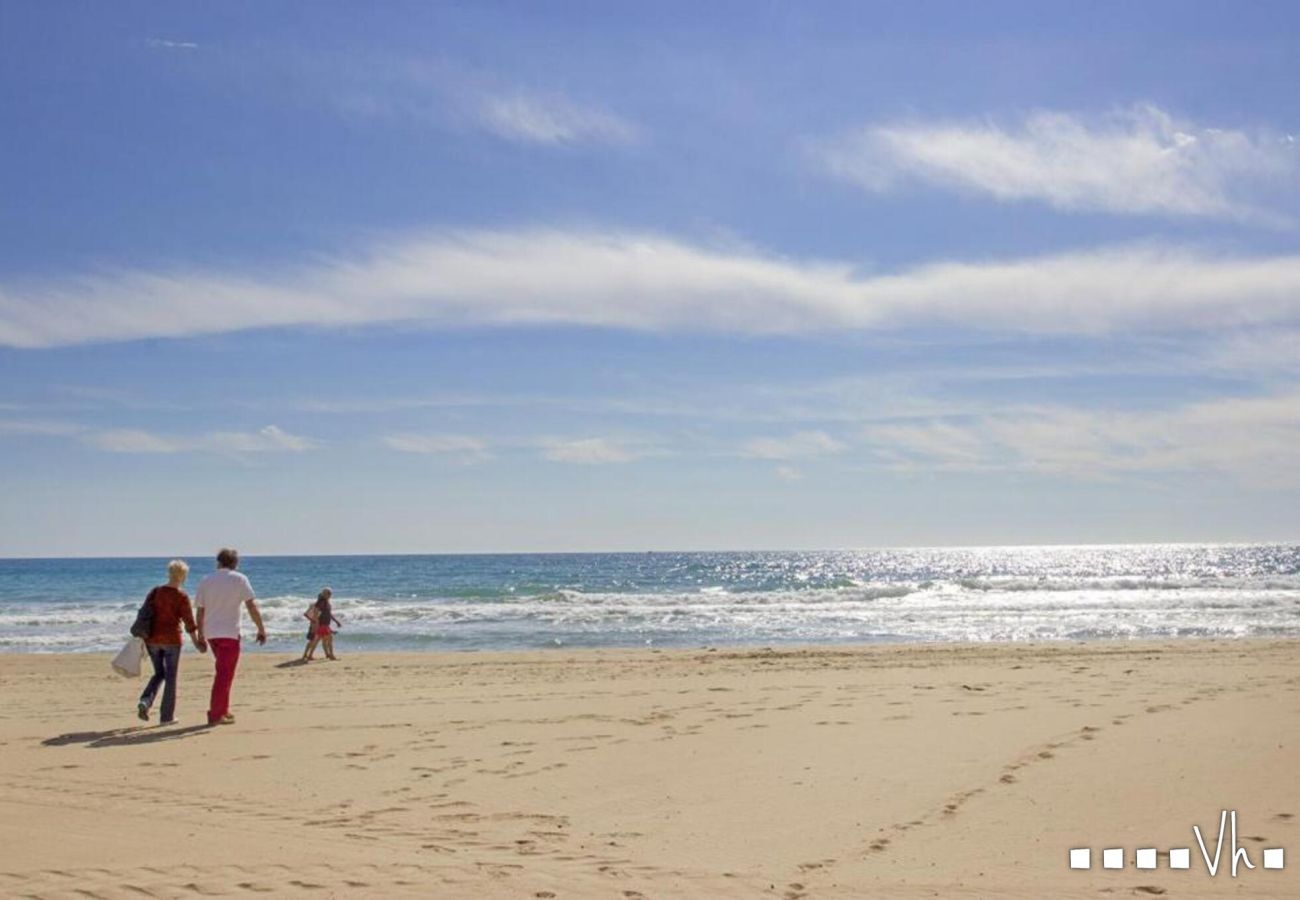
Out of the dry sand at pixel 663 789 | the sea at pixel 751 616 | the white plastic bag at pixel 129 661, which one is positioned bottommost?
the sea at pixel 751 616

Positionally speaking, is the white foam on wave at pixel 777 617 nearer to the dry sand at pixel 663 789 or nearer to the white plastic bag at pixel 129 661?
the dry sand at pixel 663 789

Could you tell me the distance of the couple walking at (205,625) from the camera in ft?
32.5

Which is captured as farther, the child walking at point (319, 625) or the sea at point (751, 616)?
the sea at point (751, 616)

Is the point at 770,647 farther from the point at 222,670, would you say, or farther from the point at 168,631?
the point at 168,631

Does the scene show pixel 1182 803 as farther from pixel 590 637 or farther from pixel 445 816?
pixel 590 637

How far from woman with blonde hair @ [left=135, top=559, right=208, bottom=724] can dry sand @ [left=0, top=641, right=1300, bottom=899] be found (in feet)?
0.98

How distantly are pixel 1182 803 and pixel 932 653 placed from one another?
12.0 m

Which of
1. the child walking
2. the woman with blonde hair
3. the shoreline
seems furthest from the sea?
the woman with blonde hair

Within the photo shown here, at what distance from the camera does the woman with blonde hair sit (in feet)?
32.8

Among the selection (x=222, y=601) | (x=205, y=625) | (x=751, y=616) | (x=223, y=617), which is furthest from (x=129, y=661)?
(x=751, y=616)

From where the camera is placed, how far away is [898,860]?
215 inches

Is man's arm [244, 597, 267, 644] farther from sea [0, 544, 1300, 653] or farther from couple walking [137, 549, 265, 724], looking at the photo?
sea [0, 544, 1300, 653]

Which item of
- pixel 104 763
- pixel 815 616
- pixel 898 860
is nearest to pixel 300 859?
pixel 898 860

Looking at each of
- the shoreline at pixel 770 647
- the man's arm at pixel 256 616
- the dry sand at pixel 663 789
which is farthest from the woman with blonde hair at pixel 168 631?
the shoreline at pixel 770 647
